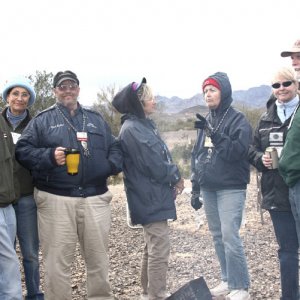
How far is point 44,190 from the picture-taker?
358cm

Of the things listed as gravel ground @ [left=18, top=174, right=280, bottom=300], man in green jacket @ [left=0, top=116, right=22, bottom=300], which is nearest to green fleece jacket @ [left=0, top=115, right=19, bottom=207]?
man in green jacket @ [left=0, top=116, right=22, bottom=300]

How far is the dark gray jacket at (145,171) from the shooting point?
375 cm

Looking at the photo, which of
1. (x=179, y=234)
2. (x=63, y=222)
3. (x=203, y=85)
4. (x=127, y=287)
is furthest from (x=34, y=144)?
(x=179, y=234)

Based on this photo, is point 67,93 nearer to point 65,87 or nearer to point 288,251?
point 65,87

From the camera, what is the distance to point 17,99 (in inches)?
150

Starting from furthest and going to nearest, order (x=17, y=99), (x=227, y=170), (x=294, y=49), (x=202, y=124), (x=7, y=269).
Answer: (x=202, y=124), (x=227, y=170), (x=17, y=99), (x=294, y=49), (x=7, y=269)

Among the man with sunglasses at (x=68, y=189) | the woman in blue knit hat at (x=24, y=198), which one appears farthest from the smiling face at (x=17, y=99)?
the man with sunglasses at (x=68, y=189)

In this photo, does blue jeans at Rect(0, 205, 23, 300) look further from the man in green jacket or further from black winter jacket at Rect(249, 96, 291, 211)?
black winter jacket at Rect(249, 96, 291, 211)

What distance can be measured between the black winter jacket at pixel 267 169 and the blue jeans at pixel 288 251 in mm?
85

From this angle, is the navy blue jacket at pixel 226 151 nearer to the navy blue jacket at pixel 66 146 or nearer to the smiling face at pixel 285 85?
the smiling face at pixel 285 85

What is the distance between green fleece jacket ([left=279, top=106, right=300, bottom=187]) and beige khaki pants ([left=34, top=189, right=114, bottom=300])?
1.31 metres

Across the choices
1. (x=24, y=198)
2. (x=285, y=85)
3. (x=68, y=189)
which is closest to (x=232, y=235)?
(x=285, y=85)

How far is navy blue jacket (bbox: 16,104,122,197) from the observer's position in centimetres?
350

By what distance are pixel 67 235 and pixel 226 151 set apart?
4.48ft
